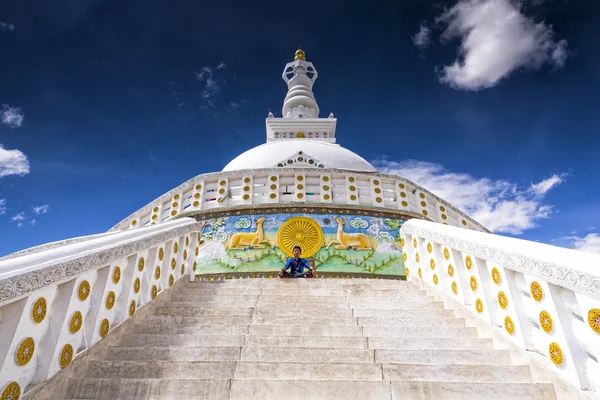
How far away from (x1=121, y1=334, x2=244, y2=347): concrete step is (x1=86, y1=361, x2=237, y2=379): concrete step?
1.39 feet

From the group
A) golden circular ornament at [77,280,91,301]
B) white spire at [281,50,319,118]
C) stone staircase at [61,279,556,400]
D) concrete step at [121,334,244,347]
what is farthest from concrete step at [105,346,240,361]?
white spire at [281,50,319,118]

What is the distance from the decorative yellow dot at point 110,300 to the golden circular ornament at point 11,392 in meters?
1.16

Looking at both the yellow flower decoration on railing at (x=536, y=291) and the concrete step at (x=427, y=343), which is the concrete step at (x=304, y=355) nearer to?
the concrete step at (x=427, y=343)

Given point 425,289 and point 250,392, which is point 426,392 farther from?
point 425,289

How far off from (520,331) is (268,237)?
7.00m

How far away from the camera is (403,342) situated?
3.71m

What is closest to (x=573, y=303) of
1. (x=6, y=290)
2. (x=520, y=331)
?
(x=520, y=331)

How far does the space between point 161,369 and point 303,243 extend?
6.61 meters

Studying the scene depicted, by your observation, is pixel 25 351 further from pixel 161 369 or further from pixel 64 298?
pixel 161 369

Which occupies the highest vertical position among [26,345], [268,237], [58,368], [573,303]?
[268,237]

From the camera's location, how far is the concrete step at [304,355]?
3378 millimetres

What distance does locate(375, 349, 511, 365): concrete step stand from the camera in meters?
3.40

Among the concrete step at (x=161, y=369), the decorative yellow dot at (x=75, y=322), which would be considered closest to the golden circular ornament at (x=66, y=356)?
the decorative yellow dot at (x=75, y=322)

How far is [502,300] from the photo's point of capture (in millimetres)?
3654
